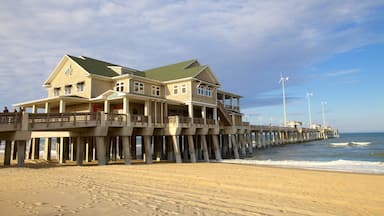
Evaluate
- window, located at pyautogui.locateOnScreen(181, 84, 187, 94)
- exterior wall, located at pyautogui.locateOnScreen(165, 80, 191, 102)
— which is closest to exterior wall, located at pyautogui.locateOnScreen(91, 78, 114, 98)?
exterior wall, located at pyautogui.locateOnScreen(165, 80, 191, 102)

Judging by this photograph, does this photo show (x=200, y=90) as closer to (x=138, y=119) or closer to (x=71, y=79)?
(x=138, y=119)

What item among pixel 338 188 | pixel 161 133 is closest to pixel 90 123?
pixel 161 133

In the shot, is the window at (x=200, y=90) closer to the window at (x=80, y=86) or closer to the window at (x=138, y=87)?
the window at (x=138, y=87)

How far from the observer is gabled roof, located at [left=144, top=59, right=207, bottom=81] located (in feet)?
96.5

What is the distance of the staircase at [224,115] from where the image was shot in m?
33.1

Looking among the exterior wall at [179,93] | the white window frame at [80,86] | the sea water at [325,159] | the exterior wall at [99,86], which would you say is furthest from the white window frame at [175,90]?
the sea water at [325,159]

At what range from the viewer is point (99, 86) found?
2606 cm

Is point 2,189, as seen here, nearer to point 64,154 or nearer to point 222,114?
point 64,154

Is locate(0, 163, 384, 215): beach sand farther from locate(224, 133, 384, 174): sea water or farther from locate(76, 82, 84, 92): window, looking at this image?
locate(76, 82, 84, 92): window

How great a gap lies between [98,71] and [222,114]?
15.1 meters

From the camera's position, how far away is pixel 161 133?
990 inches

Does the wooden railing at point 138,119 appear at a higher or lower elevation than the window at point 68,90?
lower

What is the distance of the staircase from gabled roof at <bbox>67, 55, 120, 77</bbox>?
12417 mm

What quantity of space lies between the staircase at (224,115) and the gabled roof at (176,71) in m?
5.46
